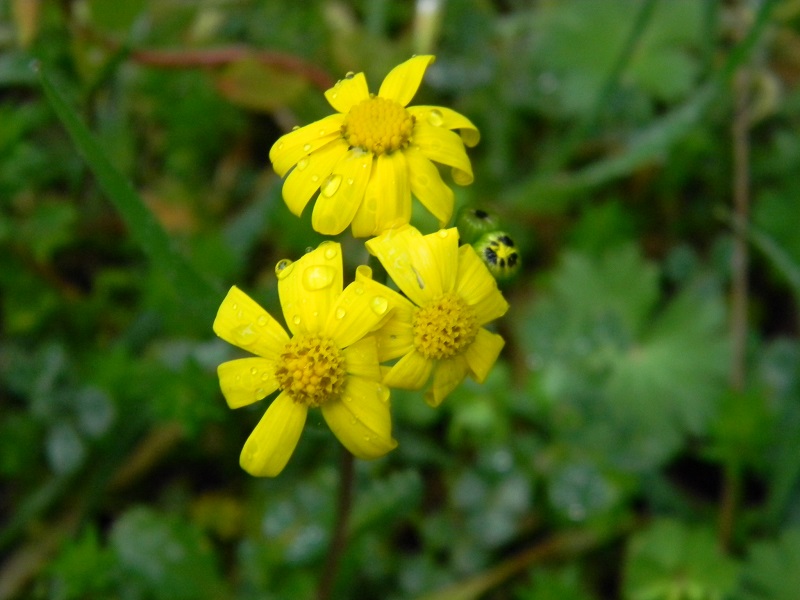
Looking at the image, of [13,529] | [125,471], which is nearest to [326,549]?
[125,471]

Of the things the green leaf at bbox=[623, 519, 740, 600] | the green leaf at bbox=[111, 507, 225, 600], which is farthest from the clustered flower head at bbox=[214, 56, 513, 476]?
the green leaf at bbox=[623, 519, 740, 600]

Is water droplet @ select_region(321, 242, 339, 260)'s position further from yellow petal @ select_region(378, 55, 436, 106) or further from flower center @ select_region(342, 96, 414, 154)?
yellow petal @ select_region(378, 55, 436, 106)

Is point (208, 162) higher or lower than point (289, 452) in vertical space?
higher

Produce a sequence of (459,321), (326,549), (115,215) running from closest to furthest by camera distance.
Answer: (459,321), (326,549), (115,215)

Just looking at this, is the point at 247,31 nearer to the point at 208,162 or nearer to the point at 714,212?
the point at 208,162

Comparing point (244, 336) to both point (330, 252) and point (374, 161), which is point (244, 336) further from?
point (374, 161)

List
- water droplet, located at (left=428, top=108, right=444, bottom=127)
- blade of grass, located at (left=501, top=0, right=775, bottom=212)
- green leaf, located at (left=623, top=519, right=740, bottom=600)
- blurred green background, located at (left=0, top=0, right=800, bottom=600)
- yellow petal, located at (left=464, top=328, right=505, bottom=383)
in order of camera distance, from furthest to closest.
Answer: blade of grass, located at (left=501, top=0, right=775, bottom=212), blurred green background, located at (left=0, top=0, right=800, bottom=600), green leaf, located at (left=623, top=519, right=740, bottom=600), water droplet, located at (left=428, top=108, right=444, bottom=127), yellow petal, located at (left=464, top=328, right=505, bottom=383)
